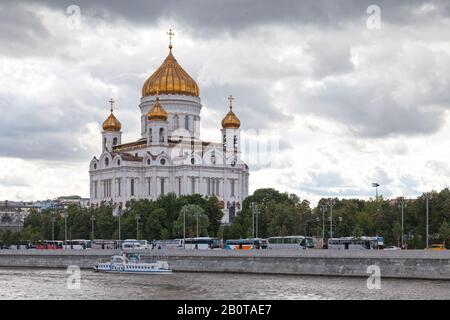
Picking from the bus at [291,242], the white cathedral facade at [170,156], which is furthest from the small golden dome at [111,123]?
the bus at [291,242]

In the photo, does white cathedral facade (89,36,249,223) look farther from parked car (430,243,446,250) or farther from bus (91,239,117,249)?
parked car (430,243,446,250)

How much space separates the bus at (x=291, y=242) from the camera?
3171 inches

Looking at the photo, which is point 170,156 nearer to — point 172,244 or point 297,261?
point 172,244

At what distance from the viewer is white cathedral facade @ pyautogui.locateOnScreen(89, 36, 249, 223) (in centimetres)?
12244

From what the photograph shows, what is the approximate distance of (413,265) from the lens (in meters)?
60.8

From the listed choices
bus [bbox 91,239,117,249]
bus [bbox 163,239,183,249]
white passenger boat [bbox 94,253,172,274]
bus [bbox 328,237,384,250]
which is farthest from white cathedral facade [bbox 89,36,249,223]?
bus [bbox 328,237,384,250]

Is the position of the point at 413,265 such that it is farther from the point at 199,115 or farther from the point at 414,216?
the point at 199,115

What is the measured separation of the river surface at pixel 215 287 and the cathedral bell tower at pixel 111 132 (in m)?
63.3

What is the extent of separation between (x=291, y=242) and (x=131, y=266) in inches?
566

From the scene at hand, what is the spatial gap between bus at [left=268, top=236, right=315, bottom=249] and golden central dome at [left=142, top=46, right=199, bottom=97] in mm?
47728

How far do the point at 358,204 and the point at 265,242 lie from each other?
932 inches

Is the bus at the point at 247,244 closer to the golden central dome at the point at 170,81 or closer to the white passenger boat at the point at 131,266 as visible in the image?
the white passenger boat at the point at 131,266

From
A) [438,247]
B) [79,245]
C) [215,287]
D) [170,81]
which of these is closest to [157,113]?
[170,81]
